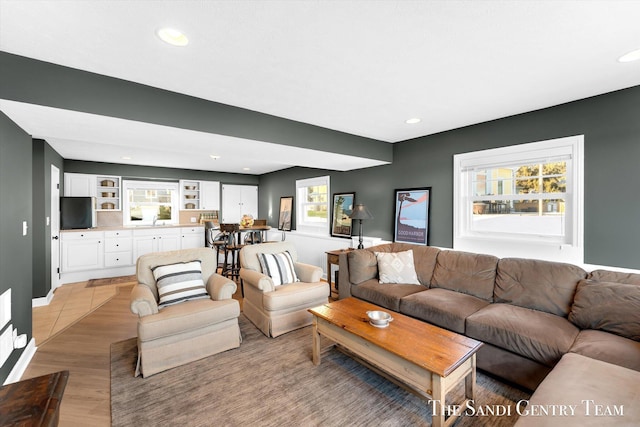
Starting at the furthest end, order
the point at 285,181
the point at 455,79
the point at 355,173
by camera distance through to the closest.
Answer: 1. the point at 285,181
2. the point at 355,173
3. the point at 455,79

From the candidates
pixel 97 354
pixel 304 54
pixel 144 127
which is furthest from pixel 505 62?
pixel 97 354

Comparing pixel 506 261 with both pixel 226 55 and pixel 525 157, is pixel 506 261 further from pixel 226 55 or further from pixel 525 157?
pixel 226 55

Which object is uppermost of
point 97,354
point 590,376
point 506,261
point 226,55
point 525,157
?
point 226,55

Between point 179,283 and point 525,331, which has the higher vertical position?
point 179,283

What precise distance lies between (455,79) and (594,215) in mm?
1893

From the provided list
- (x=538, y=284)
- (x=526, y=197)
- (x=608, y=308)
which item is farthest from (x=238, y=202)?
(x=608, y=308)

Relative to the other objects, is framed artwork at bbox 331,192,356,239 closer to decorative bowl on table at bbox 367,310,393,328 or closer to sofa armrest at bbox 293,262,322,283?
sofa armrest at bbox 293,262,322,283

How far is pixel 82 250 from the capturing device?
520 cm

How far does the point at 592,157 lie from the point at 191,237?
22.8ft

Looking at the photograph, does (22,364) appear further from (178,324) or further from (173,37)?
(173,37)

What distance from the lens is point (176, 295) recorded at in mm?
2689

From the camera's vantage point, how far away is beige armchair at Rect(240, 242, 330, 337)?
2.99 meters

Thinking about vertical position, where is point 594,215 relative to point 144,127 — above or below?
below

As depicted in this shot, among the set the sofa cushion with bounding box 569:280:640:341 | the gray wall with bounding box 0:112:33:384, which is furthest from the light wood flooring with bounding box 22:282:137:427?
the sofa cushion with bounding box 569:280:640:341
